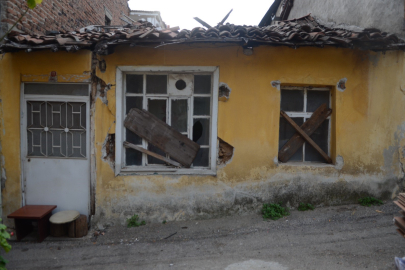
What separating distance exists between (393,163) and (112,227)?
5397mm

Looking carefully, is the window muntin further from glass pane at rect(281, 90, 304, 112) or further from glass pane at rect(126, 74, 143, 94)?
glass pane at rect(281, 90, 304, 112)

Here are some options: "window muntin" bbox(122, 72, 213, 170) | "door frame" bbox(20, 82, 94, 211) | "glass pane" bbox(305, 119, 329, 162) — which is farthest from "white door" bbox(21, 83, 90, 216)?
"glass pane" bbox(305, 119, 329, 162)

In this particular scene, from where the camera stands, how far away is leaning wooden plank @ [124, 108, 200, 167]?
507cm

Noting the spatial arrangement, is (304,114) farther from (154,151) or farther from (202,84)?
(154,151)

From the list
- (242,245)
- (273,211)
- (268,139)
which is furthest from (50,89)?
(273,211)

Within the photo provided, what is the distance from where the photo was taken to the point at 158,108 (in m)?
5.17

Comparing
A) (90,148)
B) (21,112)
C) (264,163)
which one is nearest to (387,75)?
(264,163)

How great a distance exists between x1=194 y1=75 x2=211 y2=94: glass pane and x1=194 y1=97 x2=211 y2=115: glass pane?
132 mm

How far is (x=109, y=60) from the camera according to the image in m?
4.89

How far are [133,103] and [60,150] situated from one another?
5.29ft

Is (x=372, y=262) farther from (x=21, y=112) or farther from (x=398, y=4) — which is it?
(x=21, y=112)

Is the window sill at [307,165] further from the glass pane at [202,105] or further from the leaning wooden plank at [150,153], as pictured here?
the leaning wooden plank at [150,153]

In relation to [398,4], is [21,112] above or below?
below

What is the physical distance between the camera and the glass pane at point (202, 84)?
5121 mm
